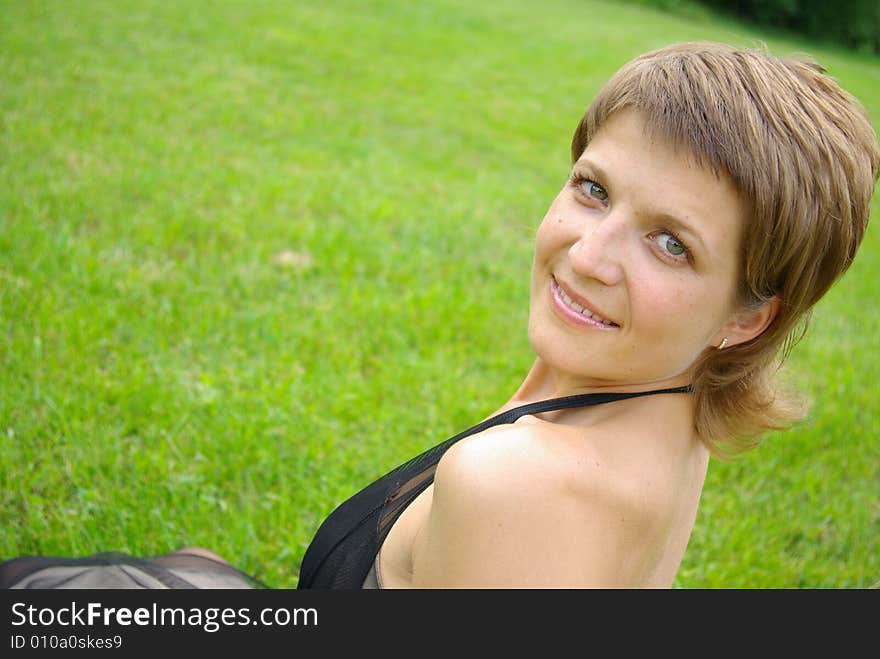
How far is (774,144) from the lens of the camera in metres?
1.28

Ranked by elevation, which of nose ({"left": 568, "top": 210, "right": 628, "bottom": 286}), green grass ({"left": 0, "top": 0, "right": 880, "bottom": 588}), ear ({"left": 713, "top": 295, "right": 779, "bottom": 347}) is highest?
nose ({"left": 568, "top": 210, "right": 628, "bottom": 286})

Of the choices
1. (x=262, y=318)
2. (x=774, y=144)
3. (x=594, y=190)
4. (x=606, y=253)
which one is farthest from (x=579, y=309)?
(x=262, y=318)

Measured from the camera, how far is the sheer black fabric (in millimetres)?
1504

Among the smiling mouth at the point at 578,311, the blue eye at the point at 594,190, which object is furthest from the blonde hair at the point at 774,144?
the smiling mouth at the point at 578,311

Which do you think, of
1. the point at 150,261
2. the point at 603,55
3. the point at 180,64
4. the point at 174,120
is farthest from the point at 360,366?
the point at 603,55

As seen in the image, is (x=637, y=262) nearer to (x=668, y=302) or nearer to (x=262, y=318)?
(x=668, y=302)

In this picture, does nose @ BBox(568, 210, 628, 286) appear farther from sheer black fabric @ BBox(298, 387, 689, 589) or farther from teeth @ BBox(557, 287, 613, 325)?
sheer black fabric @ BBox(298, 387, 689, 589)

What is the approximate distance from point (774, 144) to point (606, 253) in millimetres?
324

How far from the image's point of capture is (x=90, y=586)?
6.85 ft

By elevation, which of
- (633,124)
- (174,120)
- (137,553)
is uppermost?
(633,124)

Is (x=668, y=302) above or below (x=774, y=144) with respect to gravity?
below

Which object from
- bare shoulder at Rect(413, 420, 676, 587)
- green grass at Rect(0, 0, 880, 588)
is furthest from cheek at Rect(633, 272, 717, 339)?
green grass at Rect(0, 0, 880, 588)

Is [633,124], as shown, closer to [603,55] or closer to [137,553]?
[137,553]

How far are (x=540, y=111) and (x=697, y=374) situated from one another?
25.6 ft
